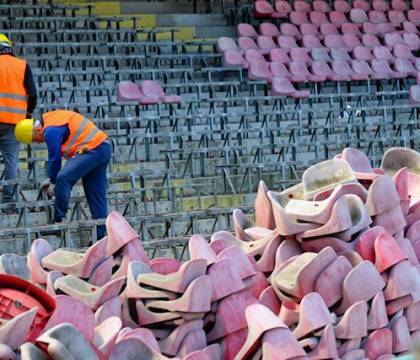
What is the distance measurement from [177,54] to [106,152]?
744cm

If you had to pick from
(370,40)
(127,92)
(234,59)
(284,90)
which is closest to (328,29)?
(370,40)

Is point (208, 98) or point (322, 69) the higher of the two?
point (322, 69)

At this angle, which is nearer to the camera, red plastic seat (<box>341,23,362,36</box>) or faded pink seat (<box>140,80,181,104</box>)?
faded pink seat (<box>140,80,181,104</box>)

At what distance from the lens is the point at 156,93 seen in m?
15.5

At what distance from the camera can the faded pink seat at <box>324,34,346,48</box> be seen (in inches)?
749

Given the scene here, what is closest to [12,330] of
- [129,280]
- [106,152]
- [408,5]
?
[129,280]

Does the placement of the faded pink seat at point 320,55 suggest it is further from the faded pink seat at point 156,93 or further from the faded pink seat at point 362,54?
the faded pink seat at point 156,93

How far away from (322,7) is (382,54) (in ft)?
6.15

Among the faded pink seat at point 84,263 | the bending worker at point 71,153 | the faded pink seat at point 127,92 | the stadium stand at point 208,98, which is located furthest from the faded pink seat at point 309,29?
the faded pink seat at point 84,263

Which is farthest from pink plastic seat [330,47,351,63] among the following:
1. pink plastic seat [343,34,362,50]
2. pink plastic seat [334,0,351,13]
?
pink plastic seat [334,0,351,13]

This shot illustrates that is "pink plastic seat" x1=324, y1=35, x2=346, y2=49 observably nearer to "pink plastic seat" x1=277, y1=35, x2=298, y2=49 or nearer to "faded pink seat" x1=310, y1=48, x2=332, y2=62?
"faded pink seat" x1=310, y1=48, x2=332, y2=62

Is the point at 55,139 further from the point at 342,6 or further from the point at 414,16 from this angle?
the point at 414,16

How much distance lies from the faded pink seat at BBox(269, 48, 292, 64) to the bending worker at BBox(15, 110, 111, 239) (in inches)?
301

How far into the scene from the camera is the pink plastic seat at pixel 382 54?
61.6 ft
